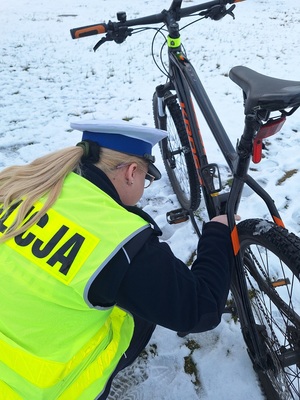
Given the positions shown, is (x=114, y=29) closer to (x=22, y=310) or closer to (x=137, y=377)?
(x=22, y=310)

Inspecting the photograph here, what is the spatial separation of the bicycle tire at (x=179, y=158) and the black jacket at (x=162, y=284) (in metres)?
1.40

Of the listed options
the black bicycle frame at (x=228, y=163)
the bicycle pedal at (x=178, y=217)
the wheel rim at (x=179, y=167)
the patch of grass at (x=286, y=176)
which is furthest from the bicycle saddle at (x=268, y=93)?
the patch of grass at (x=286, y=176)

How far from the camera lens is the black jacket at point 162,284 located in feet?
3.60

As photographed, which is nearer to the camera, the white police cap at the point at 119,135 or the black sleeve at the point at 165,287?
the black sleeve at the point at 165,287

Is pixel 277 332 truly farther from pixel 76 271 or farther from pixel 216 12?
pixel 216 12

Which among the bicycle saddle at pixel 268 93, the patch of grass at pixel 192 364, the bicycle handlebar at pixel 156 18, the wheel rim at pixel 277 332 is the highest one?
the bicycle handlebar at pixel 156 18

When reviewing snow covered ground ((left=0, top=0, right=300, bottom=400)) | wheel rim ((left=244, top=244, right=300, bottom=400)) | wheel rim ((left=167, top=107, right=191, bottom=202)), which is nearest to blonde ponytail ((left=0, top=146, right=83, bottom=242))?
wheel rim ((left=244, top=244, right=300, bottom=400))

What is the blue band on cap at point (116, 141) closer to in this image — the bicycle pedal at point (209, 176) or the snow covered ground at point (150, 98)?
the bicycle pedal at point (209, 176)

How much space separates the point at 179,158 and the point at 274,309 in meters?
1.73

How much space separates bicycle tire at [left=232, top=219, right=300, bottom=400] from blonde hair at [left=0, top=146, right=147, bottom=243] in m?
0.56

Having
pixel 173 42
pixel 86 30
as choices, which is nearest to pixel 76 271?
pixel 86 30

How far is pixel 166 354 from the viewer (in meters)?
2.08

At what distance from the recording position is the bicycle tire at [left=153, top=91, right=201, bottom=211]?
8.77 ft

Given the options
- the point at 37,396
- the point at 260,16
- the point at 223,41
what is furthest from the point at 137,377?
the point at 260,16
